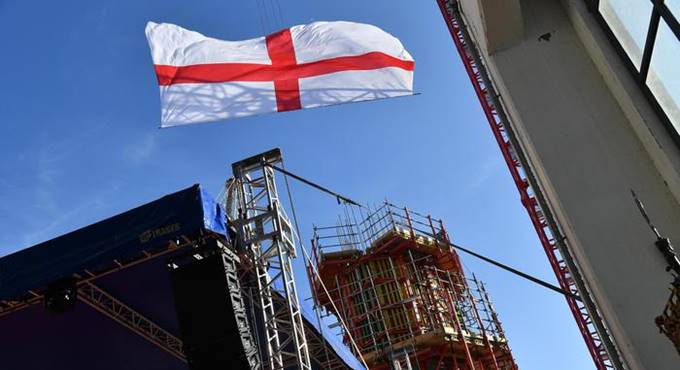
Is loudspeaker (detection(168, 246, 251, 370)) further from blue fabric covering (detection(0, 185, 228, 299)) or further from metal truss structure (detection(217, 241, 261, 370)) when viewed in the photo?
blue fabric covering (detection(0, 185, 228, 299))

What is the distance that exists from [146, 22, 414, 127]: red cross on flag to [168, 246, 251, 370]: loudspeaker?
2.66 m

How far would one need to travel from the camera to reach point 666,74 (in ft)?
14.3

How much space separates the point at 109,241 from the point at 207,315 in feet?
8.62

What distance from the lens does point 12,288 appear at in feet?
36.7

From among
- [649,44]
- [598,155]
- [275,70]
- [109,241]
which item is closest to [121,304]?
[109,241]

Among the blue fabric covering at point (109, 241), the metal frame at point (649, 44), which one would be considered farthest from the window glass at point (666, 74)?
the blue fabric covering at point (109, 241)

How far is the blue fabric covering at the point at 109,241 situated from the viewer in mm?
10602

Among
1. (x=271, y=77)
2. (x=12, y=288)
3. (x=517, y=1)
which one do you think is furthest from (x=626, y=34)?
(x=12, y=288)

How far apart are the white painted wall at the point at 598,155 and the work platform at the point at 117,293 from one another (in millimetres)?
6095

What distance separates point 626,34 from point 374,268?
802 inches

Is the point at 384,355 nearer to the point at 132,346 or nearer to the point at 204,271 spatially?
the point at 132,346

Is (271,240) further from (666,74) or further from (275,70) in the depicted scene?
(666,74)

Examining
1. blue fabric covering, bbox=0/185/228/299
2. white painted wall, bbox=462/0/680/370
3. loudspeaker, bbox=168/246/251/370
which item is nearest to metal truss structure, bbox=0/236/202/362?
blue fabric covering, bbox=0/185/228/299

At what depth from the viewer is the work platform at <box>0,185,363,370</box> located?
1059cm
